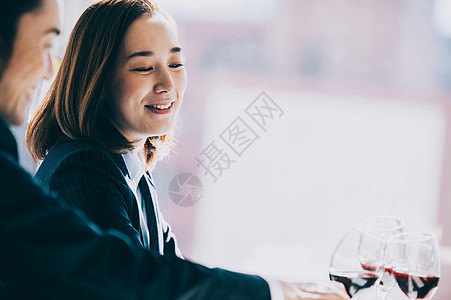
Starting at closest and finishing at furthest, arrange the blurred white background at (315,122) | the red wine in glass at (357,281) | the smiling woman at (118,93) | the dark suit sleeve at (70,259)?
the dark suit sleeve at (70,259), the red wine in glass at (357,281), the smiling woman at (118,93), the blurred white background at (315,122)

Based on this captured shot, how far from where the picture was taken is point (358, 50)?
50.1 feet

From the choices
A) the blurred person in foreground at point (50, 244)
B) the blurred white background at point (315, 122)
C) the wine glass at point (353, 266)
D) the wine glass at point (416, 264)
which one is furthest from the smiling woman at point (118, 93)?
the blurred white background at point (315, 122)

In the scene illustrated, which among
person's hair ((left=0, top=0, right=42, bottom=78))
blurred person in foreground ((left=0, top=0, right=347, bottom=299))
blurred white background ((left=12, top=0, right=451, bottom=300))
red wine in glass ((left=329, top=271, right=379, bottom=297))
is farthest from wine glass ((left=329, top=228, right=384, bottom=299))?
blurred white background ((left=12, top=0, right=451, bottom=300))

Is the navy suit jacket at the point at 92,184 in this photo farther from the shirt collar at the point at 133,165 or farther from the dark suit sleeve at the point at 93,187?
the shirt collar at the point at 133,165

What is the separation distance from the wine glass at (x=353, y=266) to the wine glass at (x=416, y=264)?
0.16ft

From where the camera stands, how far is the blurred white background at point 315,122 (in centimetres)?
1062

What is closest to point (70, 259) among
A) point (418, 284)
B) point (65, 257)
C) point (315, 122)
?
point (65, 257)

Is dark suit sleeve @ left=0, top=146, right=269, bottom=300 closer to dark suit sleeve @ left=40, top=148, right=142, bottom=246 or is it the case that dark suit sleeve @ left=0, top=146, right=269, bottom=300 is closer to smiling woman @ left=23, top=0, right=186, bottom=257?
dark suit sleeve @ left=40, top=148, right=142, bottom=246

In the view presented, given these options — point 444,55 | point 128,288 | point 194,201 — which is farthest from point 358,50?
point 128,288

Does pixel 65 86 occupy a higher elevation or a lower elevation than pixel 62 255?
higher

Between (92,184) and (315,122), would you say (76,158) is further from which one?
(315,122)

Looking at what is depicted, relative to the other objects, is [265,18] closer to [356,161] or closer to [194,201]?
[356,161]

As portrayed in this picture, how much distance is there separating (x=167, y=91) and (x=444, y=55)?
1549 cm

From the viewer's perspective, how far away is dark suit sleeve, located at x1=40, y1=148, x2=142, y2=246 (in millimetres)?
852
